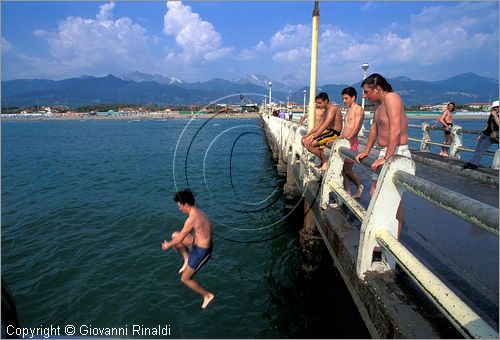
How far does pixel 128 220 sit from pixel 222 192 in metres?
5.22

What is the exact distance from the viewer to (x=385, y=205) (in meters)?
3.12

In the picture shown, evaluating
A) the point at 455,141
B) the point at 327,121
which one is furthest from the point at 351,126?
the point at 455,141

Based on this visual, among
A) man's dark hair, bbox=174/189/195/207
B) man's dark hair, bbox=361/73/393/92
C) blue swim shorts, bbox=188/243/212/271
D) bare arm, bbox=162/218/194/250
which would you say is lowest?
blue swim shorts, bbox=188/243/212/271

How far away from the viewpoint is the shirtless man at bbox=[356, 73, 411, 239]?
398 centimetres

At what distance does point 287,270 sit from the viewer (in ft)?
26.4

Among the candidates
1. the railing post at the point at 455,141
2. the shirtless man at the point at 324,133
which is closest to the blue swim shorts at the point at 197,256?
the shirtless man at the point at 324,133

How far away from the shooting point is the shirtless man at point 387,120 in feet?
Result: 13.0

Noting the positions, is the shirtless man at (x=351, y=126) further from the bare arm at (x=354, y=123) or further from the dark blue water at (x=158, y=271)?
the dark blue water at (x=158, y=271)

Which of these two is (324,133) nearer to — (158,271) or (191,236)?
(191,236)

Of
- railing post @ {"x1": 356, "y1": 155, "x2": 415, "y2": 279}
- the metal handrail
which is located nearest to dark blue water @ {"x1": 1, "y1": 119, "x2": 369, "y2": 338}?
railing post @ {"x1": 356, "y1": 155, "x2": 415, "y2": 279}

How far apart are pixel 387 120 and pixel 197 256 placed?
3508mm

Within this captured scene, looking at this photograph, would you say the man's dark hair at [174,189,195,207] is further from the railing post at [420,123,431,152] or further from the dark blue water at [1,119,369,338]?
the railing post at [420,123,431,152]

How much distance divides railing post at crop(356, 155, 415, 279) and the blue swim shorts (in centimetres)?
223

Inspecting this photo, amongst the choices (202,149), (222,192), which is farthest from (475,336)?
(202,149)
